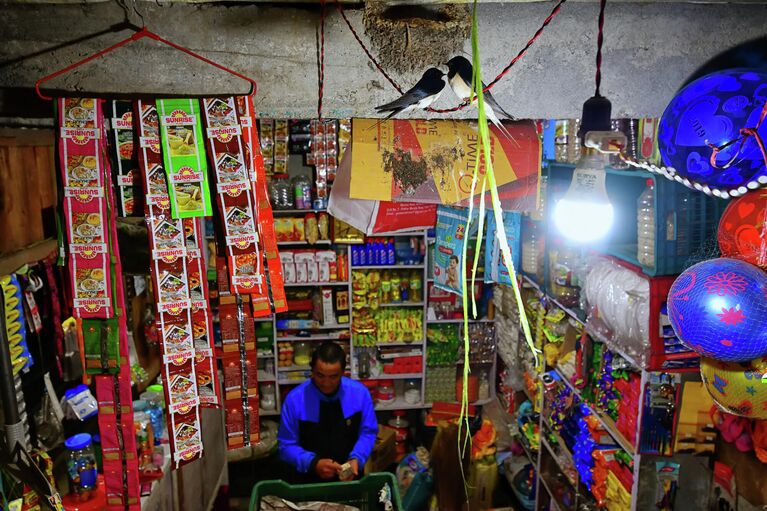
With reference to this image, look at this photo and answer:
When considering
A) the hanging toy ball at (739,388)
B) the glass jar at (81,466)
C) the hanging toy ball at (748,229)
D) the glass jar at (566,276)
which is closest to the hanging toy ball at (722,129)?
the hanging toy ball at (748,229)

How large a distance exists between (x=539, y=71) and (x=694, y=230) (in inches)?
49.4

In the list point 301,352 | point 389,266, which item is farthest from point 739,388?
point 301,352

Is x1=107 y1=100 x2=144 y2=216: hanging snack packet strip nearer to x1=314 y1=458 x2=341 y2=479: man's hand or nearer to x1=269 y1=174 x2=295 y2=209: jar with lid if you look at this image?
x1=314 y1=458 x2=341 y2=479: man's hand

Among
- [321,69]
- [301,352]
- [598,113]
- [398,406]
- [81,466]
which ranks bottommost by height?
[398,406]

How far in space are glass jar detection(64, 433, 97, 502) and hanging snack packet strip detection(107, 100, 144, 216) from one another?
1.50 meters

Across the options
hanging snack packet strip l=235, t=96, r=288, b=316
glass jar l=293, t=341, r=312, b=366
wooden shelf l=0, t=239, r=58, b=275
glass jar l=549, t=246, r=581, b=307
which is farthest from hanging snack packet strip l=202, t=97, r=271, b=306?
glass jar l=293, t=341, r=312, b=366

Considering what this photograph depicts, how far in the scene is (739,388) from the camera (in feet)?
6.55

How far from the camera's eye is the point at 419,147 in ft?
8.30

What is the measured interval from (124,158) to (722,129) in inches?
82.9

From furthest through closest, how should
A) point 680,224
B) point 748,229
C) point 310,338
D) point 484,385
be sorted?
1. point 484,385
2. point 310,338
3. point 680,224
4. point 748,229

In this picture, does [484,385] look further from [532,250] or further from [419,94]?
[419,94]

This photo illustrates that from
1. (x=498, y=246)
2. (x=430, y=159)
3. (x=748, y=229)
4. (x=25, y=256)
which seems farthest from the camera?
(x=498, y=246)

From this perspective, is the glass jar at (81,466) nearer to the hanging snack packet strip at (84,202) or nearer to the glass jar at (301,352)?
the hanging snack packet strip at (84,202)

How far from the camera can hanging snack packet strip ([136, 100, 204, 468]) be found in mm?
2002
